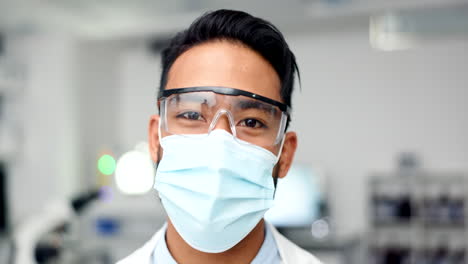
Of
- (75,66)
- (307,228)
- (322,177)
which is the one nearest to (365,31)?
(322,177)

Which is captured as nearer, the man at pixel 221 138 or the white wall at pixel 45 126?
the man at pixel 221 138

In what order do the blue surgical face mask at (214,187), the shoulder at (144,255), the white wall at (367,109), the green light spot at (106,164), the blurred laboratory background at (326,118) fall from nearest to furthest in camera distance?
the blue surgical face mask at (214,187) < the shoulder at (144,255) < the green light spot at (106,164) < the blurred laboratory background at (326,118) < the white wall at (367,109)

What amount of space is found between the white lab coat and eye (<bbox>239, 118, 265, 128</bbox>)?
27 cm

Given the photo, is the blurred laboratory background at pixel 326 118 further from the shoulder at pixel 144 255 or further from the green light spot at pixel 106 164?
the shoulder at pixel 144 255

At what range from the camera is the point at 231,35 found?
3.17 feet

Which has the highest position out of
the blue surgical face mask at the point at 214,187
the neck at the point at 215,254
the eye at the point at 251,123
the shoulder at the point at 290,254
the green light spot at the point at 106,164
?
the eye at the point at 251,123

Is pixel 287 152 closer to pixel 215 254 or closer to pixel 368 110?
pixel 215 254

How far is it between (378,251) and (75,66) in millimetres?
3744

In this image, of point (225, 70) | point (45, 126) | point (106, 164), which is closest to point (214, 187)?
A: point (225, 70)

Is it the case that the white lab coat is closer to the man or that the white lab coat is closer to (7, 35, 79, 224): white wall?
the man

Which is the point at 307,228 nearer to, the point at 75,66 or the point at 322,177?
the point at 322,177

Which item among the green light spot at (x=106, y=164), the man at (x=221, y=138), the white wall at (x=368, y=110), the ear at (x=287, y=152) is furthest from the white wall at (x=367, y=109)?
the man at (x=221, y=138)

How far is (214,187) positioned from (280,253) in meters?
0.27

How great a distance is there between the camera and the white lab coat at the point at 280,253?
39.7 inches
